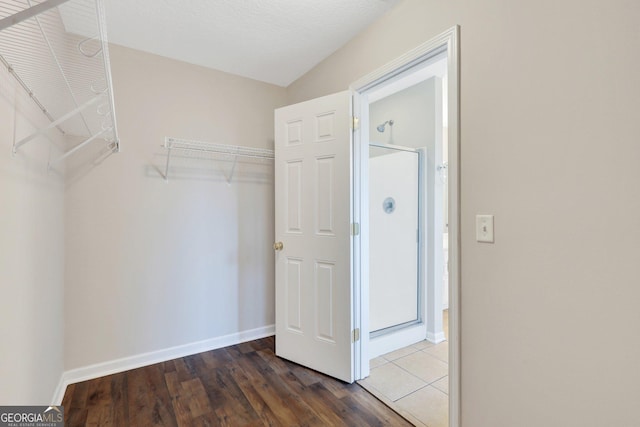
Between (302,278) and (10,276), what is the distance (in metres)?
1.60

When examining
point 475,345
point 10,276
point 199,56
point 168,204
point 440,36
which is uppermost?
point 199,56

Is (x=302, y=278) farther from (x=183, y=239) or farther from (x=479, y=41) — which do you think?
(x=479, y=41)

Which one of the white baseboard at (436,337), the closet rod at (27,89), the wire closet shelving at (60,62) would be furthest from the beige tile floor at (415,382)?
the closet rod at (27,89)

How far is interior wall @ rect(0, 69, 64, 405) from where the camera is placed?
108cm

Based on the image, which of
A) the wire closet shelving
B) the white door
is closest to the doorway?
the white door

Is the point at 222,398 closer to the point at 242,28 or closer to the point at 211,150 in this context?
the point at 211,150

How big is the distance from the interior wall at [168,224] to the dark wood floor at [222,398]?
309 mm

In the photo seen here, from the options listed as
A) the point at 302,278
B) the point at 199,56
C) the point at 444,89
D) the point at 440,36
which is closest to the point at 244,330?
the point at 302,278

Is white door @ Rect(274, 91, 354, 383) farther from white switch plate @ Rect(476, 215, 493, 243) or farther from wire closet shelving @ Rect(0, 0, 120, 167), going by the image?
wire closet shelving @ Rect(0, 0, 120, 167)

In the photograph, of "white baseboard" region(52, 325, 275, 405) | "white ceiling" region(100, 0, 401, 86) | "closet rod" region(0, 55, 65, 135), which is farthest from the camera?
"white baseboard" region(52, 325, 275, 405)

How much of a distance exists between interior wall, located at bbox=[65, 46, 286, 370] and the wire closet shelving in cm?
30

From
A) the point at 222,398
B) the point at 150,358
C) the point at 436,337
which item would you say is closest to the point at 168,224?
the point at 150,358

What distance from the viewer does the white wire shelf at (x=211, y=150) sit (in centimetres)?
235

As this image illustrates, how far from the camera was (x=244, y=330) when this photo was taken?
109 inches
